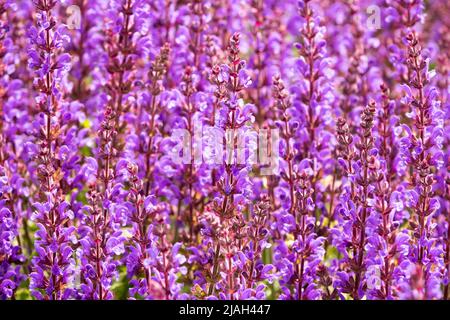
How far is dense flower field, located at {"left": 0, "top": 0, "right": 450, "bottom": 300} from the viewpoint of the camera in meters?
4.94

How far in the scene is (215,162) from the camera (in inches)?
206

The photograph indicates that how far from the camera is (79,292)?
5336mm

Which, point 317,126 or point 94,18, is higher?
point 94,18

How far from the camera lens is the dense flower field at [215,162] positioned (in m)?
4.94

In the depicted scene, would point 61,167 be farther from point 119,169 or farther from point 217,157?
point 217,157

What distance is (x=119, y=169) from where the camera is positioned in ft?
18.2

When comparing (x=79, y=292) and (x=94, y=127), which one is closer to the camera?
(x=79, y=292)

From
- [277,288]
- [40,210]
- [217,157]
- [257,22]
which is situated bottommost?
[277,288]

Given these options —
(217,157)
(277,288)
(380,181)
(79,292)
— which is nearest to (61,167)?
(79,292)

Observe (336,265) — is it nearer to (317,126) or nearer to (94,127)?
(317,126)
